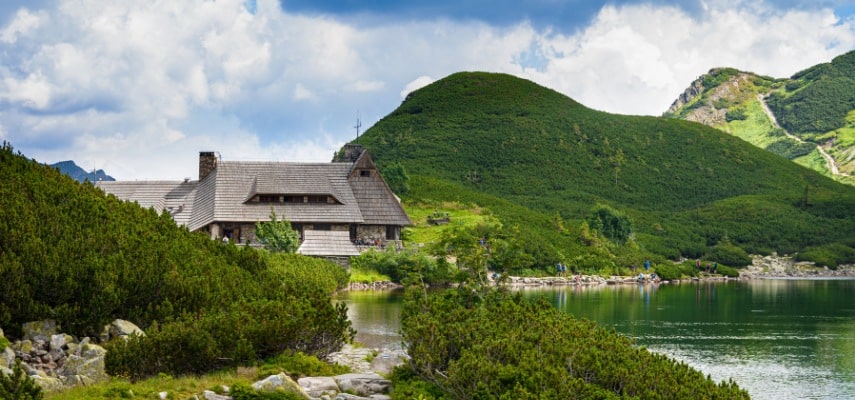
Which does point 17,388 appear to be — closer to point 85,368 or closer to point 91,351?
point 85,368

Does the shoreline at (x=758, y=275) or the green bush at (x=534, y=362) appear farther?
the shoreline at (x=758, y=275)

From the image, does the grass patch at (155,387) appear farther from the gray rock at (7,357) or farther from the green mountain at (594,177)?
the green mountain at (594,177)

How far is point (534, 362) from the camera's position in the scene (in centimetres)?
1592

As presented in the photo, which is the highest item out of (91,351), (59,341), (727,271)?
(727,271)

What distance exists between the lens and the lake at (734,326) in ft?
84.6

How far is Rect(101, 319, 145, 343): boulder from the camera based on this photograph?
2009 cm

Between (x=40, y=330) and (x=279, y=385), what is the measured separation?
19.0ft

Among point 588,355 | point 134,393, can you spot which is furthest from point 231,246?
point 588,355

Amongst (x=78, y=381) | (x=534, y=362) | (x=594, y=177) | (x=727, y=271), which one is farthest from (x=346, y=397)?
(x=594, y=177)

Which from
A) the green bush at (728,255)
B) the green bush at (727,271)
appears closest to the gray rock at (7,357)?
the green bush at (727,271)

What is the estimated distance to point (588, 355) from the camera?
16.4 m

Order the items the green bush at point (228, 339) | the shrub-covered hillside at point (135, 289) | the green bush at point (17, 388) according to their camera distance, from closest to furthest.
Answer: the green bush at point (17, 388) < the green bush at point (228, 339) < the shrub-covered hillside at point (135, 289)

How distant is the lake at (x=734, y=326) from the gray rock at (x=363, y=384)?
776cm

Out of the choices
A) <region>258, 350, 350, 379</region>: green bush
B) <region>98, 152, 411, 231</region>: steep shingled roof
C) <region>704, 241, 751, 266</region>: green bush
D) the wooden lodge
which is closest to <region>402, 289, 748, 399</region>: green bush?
<region>258, 350, 350, 379</region>: green bush
